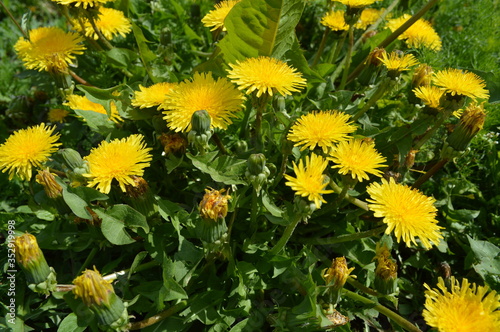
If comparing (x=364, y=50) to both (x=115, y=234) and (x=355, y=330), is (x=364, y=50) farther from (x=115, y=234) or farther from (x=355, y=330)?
(x=115, y=234)

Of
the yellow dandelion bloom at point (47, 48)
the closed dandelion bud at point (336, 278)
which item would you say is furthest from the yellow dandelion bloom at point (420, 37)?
the yellow dandelion bloom at point (47, 48)

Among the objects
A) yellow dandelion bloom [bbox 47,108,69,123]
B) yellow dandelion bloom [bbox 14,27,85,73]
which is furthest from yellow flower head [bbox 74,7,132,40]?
yellow dandelion bloom [bbox 47,108,69,123]

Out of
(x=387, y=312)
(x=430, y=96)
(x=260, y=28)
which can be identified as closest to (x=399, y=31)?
(x=430, y=96)

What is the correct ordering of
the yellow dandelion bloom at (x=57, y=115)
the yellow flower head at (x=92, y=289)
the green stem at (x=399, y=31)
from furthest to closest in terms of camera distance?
the yellow dandelion bloom at (x=57, y=115) → the green stem at (x=399, y=31) → the yellow flower head at (x=92, y=289)

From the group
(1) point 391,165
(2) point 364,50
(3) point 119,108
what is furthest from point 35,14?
(1) point 391,165

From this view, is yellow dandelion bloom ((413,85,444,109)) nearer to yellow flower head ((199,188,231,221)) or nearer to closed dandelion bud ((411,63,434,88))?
closed dandelion bud ((411,63,434,88))

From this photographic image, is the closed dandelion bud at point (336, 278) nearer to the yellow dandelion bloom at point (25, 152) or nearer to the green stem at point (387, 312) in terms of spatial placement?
the green stem at point (387, 312)

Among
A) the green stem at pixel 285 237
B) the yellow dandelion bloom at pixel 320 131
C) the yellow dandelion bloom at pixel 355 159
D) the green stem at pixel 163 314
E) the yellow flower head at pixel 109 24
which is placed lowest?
the green stem at pixel 163 314
